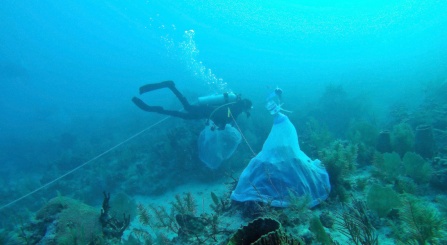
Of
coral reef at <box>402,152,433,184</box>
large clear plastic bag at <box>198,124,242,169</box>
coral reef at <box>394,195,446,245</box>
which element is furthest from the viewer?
large clear plastic bag at <box>198,124,242,169</box>

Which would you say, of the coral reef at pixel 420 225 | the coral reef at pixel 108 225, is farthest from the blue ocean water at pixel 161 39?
the coral reef at pixel 420 225

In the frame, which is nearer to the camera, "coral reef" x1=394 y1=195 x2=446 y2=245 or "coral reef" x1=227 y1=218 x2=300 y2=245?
"coral reef" x1=227 y1=218 x2=300 y2=245

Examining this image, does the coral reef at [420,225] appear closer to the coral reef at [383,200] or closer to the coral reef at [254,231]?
the coral reef at [383,200]

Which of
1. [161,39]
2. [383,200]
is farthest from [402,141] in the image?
[161,39]

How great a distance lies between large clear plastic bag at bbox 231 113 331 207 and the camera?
142 inches

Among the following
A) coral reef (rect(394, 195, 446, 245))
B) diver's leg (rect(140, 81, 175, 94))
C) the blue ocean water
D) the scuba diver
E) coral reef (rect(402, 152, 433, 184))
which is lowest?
coral reef (rect(394, 195, 446, 245))

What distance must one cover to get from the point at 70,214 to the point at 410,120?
36.3 ft

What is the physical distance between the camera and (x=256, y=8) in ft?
358

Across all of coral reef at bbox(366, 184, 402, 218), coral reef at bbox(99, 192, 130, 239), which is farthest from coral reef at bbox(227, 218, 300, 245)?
coral reef at bbox(99, 192, 130, 239)

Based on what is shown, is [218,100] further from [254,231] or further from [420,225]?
[254,231]

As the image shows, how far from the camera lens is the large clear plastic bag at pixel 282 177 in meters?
3.60

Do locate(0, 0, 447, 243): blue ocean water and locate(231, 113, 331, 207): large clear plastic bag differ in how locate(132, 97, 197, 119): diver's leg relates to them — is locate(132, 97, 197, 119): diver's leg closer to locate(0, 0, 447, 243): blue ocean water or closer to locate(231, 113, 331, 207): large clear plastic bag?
locate(231, 113, 331, 207): large clear plastic bag

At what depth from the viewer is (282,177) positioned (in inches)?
146

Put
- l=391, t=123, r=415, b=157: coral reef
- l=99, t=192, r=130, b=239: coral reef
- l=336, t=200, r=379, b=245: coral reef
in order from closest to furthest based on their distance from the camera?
l=336, t=200, r=379, b=245: coral reef < l=99, t=192, r=130, b=239: coral reef < l=391, t=123, r=415, b=157: coral reef
